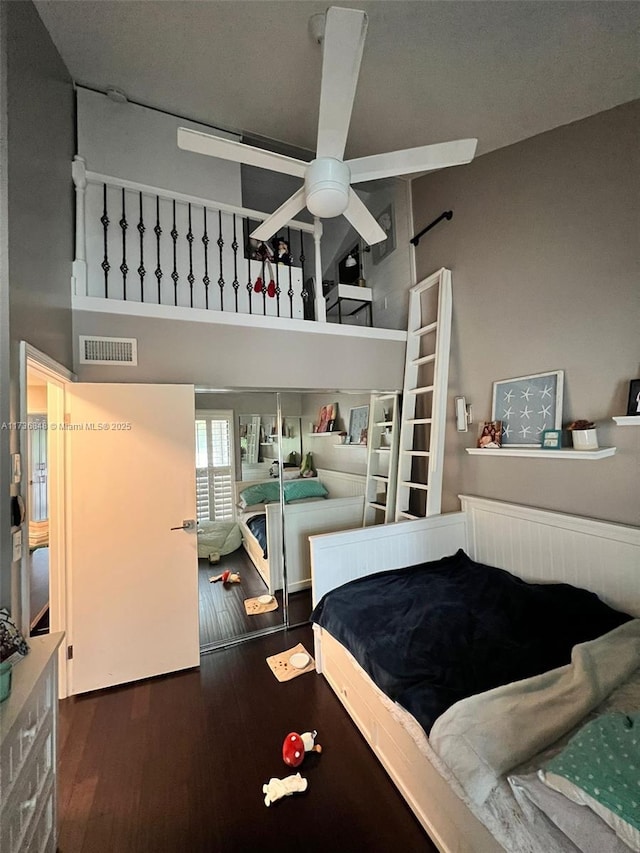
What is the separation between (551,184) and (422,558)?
8.61 feet

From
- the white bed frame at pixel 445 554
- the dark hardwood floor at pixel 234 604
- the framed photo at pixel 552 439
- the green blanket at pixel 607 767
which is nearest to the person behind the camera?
the green blanket at pixel 607 767

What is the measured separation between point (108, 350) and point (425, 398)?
101 inches

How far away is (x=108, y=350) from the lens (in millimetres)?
2289

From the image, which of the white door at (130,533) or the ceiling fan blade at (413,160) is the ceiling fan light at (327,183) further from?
the white door at (130,533)

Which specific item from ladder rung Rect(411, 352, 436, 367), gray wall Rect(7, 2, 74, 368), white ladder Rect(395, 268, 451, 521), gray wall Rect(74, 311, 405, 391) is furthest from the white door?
ladder rung Rect(411, 352, 436, 367)

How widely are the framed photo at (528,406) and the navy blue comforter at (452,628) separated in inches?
36.3

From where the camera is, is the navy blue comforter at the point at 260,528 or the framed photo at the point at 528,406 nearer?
the framed photo at the point at 528,406

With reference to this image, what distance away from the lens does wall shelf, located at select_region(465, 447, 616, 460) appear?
1.81 metres

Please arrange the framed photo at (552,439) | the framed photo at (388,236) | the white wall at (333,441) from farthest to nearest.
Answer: the framed photo at (388,236), the white wall at (333,441), the framed photo at (552,439)

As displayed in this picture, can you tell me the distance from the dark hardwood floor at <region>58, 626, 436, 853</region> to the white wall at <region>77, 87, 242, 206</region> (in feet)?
12.4

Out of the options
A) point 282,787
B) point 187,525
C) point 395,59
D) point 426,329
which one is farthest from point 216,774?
point 395,59

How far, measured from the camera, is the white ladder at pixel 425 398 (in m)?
2.77

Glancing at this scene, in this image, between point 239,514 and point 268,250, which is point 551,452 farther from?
point 268,250

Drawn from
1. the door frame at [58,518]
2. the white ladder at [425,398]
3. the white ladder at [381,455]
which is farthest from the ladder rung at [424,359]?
the door frame at [58,518]
